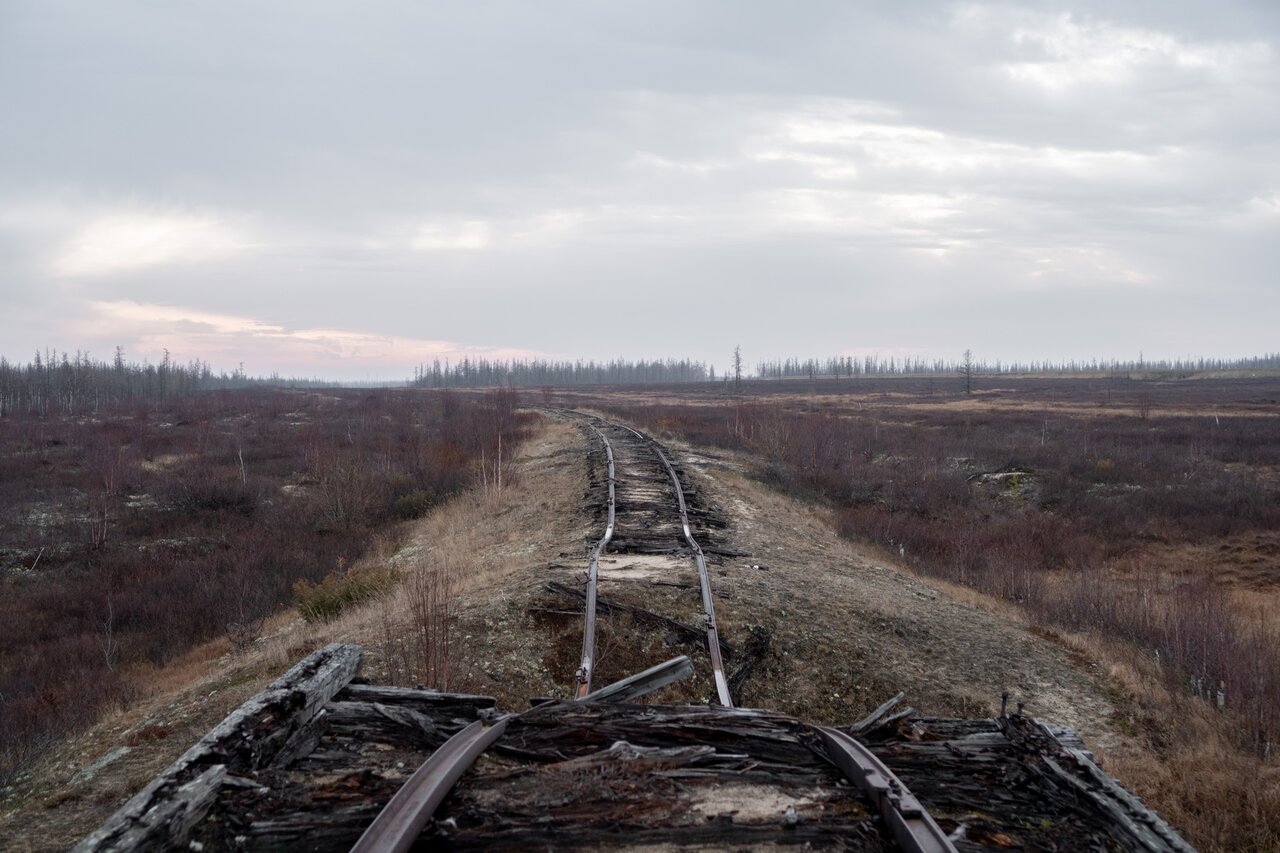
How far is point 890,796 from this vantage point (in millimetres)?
2789

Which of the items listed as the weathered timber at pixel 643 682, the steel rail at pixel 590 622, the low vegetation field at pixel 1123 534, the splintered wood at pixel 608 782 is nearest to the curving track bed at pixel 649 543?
the steel rail at pixel 590 622

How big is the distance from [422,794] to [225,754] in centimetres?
87

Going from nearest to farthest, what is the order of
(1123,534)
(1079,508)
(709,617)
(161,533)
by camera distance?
(709,617), (1123,534), (161,533), (1079,508)

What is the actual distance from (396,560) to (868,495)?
12574mm

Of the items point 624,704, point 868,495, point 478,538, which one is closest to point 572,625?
point 624,704

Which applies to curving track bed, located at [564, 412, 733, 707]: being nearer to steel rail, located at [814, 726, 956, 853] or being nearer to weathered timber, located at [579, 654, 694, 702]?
weathered timber, located at [579, 654, 694, 702]

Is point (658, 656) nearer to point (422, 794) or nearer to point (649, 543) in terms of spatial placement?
point (649, 543)

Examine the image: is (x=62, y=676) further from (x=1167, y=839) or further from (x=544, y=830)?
(x=1167, y=839)

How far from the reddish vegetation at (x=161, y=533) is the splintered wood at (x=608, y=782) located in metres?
4.75

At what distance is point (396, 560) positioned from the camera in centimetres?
1377

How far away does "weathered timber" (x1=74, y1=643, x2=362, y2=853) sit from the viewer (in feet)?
8.05

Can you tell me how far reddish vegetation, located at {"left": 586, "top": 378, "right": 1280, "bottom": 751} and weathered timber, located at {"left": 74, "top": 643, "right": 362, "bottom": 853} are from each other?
669 centimetres

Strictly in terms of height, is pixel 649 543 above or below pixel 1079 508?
above

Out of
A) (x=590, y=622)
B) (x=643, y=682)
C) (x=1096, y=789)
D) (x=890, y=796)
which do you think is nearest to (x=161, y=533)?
(x=590, y=622)
